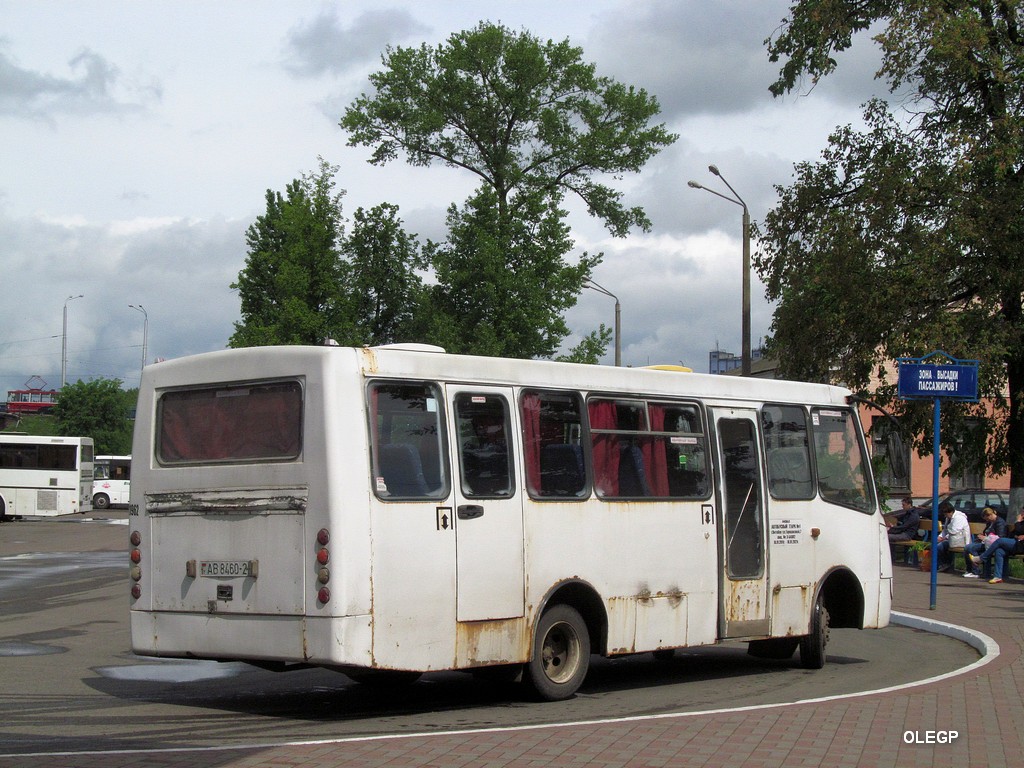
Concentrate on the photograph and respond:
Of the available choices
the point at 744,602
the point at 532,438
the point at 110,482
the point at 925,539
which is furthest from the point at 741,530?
the point at 110,482

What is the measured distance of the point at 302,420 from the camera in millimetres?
9453

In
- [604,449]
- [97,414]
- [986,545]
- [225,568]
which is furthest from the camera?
[97,414]

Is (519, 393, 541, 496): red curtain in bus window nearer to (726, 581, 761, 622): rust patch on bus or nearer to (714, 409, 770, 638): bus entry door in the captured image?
(714, 409, 770, 638): bus entry door

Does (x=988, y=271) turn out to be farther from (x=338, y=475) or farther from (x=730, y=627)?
(x=338, y=475)

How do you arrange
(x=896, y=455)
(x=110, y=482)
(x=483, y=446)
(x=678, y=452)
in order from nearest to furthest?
(x=483, y=446) < (x=678, y=452) < (x=896, y=455) < (x=110, y=482)

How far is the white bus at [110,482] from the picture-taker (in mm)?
71000

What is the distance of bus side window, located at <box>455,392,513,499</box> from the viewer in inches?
394

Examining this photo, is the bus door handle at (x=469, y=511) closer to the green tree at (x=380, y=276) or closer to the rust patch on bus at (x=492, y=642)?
the rust patch on bus at (x=492, y=642)

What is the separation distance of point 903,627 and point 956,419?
45.0 feet

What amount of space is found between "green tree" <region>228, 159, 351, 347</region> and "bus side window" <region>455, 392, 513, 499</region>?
3413cm

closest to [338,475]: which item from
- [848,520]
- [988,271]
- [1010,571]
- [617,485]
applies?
[617,485]

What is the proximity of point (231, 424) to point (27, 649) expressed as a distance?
554 cm

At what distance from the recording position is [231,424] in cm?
993

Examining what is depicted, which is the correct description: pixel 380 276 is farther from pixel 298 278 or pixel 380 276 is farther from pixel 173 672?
pixel 173 672
